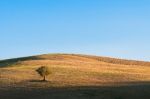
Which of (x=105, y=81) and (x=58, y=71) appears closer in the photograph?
(x=105, y=81)

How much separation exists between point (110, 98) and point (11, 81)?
1863 centimetres

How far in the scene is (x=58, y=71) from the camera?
70.9 metres

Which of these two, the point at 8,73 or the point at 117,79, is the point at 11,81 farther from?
the point at 117,79

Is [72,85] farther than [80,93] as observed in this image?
Yes

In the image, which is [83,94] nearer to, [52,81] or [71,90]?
[71,90]

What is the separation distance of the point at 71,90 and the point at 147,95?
7.39 m

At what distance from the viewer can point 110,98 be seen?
44.3 metres

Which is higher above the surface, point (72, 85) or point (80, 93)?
point (72, 85)

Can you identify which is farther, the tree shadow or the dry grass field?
the dry grass field

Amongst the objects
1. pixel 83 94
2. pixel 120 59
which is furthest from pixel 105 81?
pixel 120 59

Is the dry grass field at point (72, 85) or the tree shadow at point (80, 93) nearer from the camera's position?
the tree shadow at point (80, 93)

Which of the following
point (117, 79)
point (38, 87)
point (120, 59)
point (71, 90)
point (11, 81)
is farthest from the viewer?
point (120, 59)

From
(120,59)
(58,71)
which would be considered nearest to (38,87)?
(58,71)

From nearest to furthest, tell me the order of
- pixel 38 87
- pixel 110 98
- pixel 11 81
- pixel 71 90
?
pixel 110 98, pixel 71 90, pixel 38 87, pixel 11 81
